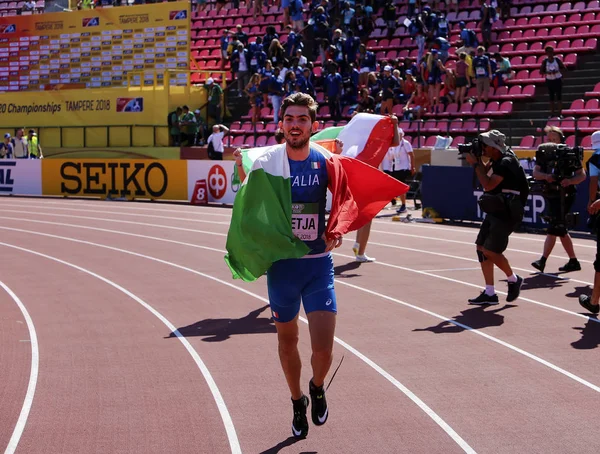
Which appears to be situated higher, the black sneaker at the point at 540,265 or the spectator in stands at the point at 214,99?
the spectator in stands at the point at 214,99

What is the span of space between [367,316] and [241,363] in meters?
2.43

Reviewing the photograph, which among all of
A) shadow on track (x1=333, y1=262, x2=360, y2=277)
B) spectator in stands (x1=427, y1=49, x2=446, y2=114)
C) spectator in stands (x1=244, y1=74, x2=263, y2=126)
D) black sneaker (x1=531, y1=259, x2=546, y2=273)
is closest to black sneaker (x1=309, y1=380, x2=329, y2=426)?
shadow on track (x1=333, y1=262, x2=360, y2=277)

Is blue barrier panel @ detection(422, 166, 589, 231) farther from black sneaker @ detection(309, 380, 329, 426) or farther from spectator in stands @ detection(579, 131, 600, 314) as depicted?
black sneaker @ detection(309, 380, 329, 426)

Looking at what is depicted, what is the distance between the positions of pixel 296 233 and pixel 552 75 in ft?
66.1

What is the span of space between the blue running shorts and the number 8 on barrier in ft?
68.2

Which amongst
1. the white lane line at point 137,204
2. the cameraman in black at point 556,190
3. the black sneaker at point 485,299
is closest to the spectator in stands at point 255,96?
the white lane line at point 137,204

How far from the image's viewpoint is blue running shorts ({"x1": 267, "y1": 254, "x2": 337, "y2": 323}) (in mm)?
6113

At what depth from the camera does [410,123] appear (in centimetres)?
2709

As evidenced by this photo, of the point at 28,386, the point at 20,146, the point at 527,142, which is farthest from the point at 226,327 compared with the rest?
the point at 20,146

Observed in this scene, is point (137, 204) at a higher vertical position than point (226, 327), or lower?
higher

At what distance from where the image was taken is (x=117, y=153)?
115ft

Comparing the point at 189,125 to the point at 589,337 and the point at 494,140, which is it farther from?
the point at 589,337

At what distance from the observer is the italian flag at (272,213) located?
19.8 ft

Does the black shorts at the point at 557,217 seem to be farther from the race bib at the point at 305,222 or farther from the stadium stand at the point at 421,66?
the stadium stand at the point at 421,66
